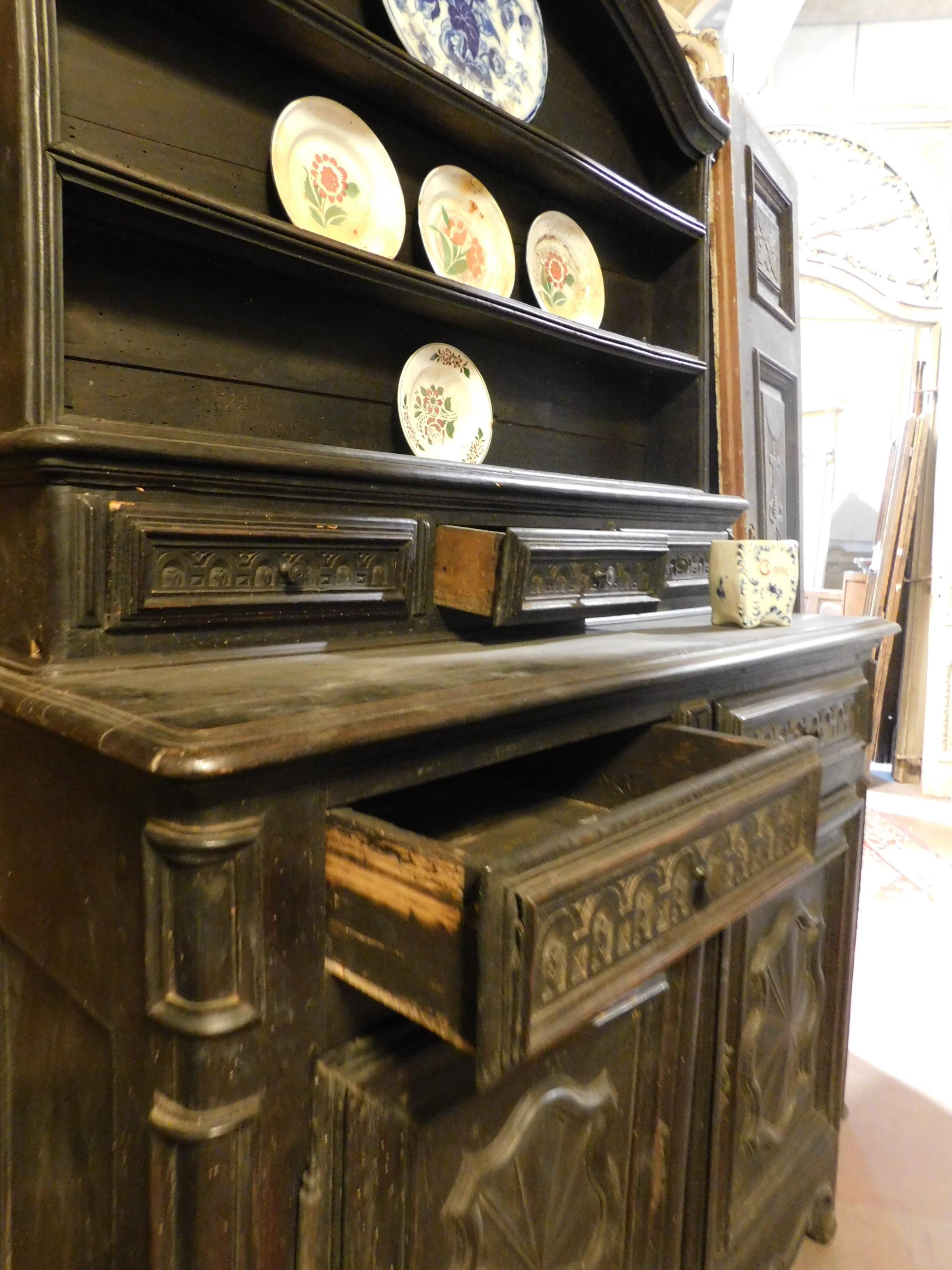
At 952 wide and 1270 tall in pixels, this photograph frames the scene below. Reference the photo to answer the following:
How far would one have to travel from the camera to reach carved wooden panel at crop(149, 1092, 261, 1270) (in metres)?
0.52

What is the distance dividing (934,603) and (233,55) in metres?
3.31

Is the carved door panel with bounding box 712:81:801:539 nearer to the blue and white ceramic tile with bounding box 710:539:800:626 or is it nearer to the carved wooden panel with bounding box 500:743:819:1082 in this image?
the blue and white ceramic tile with bounding box 710:539:800:626

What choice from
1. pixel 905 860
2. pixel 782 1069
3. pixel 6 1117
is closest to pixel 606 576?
pixel 782 1069

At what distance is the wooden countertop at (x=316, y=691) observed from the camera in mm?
500

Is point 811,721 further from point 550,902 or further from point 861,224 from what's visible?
point 861,224

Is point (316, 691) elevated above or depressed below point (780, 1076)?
above

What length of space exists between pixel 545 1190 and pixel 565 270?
1336mm

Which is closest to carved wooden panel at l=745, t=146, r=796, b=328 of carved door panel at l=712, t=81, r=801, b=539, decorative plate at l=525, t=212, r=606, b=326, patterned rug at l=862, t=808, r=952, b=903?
carved door panel at l=712, t=81, r=801, b=539

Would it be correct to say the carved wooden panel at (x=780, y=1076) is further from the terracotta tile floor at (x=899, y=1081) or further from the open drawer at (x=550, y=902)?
the open drawer at (x=550, y=902)

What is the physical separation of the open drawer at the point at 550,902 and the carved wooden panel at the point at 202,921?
0.07 m

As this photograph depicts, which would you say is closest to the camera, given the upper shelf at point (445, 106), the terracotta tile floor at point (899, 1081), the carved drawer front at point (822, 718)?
the upper shelf at point (445, 106)

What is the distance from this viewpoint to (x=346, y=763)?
0.58 metres

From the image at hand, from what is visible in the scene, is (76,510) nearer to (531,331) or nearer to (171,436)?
(171,436)

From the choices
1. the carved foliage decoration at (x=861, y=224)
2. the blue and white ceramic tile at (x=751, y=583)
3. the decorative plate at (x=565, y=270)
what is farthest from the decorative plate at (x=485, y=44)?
the carved foliage decoration at (x=861, y=224)
